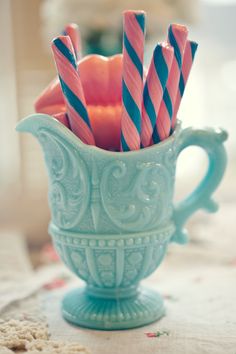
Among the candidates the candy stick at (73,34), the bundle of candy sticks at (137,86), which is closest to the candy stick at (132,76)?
the bundle of candy sticks at (137,86)

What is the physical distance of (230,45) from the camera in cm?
156

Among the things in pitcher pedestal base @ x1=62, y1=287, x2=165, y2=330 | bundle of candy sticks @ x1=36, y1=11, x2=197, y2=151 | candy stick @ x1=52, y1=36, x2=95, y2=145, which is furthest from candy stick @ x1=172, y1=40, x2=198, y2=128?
pitcher pedestal base @ x1=62, y1=287, x2=165, y2=330

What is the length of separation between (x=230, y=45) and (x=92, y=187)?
1077 mm

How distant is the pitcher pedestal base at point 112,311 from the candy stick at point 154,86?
7.6 inches

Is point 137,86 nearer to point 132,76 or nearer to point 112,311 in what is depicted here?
point 132,76

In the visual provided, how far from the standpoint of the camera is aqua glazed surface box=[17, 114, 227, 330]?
2.00 ft

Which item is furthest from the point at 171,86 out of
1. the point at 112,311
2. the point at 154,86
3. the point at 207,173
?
the point at 112,311

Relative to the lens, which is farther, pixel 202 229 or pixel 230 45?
pixel 230 45

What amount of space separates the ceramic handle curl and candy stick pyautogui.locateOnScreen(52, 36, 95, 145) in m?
0.13

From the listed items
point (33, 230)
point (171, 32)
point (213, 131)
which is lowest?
point (33, 230)

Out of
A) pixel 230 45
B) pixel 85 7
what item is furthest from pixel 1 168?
pixel 230 45

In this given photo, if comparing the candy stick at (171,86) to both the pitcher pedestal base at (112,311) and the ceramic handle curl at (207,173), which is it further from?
the pitcher pedestal base at (112,311)

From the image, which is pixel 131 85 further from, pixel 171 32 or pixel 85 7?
pixel 85 7

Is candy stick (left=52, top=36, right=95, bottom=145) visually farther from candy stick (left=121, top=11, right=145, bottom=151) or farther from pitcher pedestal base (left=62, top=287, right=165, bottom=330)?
pitcher pedestal base (left=62, top=287, right=165, bottom=330)
